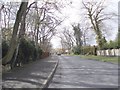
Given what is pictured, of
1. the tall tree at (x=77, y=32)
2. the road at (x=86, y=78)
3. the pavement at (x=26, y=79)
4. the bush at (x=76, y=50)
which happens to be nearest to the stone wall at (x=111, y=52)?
the tall tree at (x=77, y=32)

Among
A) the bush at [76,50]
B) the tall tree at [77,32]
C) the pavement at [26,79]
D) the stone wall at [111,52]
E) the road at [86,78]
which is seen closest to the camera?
the pavement at [26,79]

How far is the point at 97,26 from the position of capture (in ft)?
222

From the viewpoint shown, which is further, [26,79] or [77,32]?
[77,32]

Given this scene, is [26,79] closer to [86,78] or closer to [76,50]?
[86,78]

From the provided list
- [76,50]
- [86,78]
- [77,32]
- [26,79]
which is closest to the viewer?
[26,79]

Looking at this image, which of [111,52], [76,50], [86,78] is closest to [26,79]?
[86,78]

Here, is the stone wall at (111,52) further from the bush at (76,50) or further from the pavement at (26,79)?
the bush at (76,50)

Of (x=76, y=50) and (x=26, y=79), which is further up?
(x=76, y=50)

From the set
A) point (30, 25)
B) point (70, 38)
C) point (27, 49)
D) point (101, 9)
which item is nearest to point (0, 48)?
point (27, 49)

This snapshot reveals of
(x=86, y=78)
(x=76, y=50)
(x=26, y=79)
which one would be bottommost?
(x=86, y=78)

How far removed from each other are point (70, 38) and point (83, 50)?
13.5 m

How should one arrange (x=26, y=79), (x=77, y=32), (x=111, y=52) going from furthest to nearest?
1. (x=77, y=32)
2. (x=111, y=52)
3. (x=26, y=79)

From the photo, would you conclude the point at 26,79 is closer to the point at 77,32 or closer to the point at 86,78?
the point at 86,78

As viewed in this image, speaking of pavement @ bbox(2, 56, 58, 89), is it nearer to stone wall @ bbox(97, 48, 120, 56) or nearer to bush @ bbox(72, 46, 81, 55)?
stone wall @ bbox(97, 48, 120, 56)
